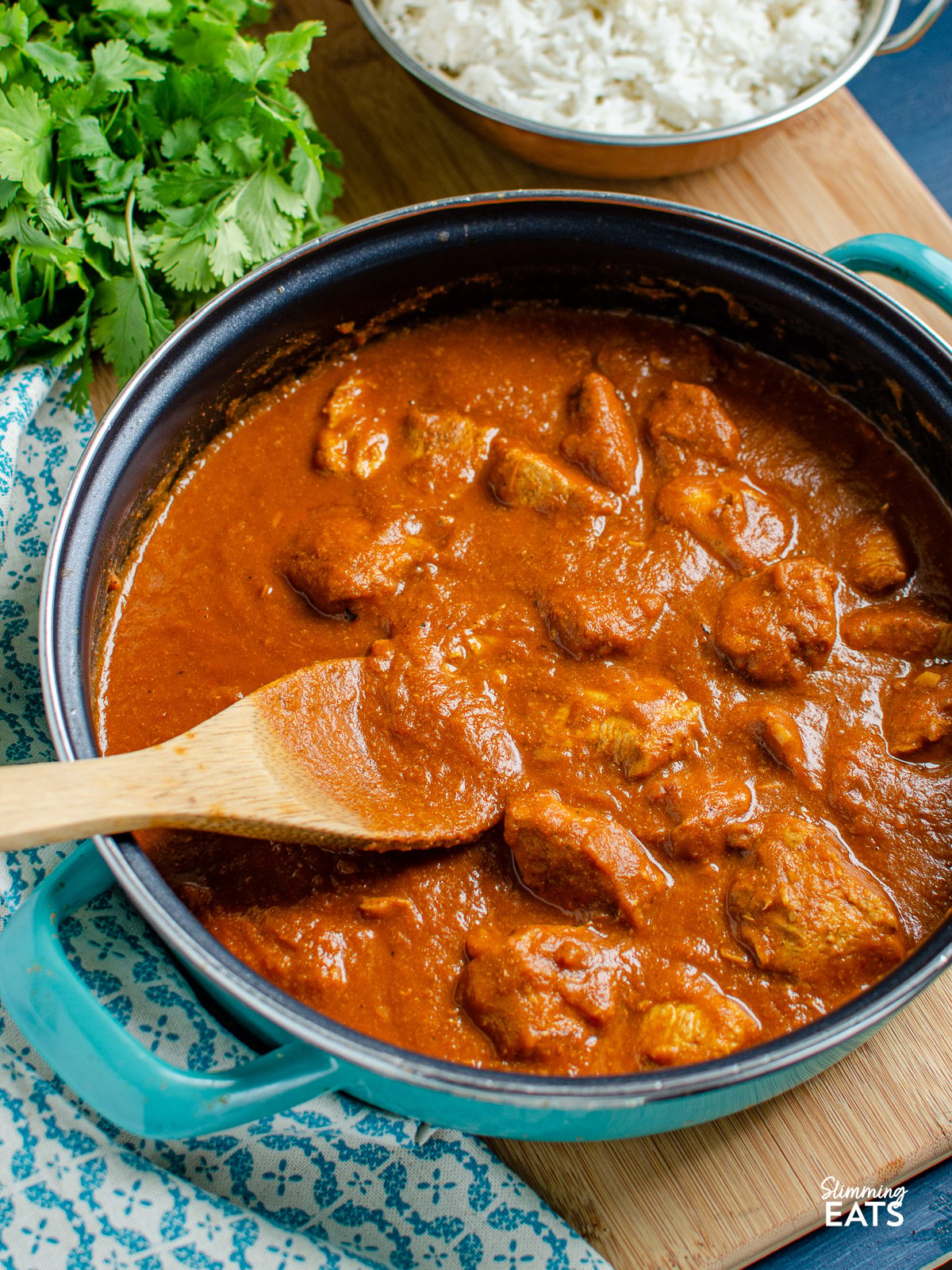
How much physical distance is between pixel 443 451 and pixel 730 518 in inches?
28.4

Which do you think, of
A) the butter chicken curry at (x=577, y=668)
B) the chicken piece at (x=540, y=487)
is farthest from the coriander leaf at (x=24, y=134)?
the chicken piece at (x=540, y=487)

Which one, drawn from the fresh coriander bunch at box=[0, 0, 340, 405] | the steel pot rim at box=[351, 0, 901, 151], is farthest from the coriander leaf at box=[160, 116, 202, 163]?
the steel pot rim at box=[351, 0, 901, 151]

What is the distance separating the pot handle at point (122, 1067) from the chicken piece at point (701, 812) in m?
0.86

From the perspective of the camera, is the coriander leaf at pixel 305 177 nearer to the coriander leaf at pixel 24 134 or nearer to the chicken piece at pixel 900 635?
the coriander leaf at pixel 24 134

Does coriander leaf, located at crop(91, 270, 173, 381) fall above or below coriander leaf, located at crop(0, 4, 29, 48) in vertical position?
below

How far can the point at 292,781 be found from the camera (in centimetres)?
224

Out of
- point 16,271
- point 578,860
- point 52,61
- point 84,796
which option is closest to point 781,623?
point 578,860

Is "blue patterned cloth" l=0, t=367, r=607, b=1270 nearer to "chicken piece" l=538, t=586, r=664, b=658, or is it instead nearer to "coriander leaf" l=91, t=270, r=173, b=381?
"chicken piece" l=538, t=586, r=664, b=658

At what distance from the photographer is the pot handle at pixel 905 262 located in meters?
2.62

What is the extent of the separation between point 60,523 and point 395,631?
2.51 feet

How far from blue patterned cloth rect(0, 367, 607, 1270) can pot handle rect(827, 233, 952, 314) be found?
2229 millimetres

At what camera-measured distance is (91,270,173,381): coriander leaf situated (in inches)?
112

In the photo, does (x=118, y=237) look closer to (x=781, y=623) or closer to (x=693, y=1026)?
(x=781, y=623)

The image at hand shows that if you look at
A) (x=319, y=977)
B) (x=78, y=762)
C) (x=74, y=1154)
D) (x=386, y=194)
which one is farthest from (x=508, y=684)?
(x=386, y=194)
